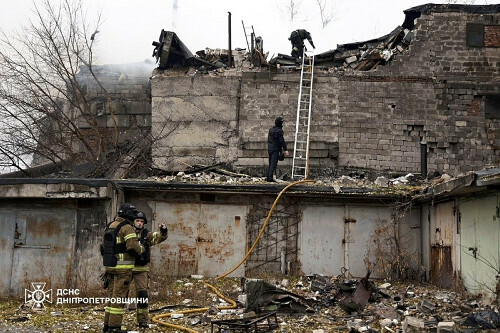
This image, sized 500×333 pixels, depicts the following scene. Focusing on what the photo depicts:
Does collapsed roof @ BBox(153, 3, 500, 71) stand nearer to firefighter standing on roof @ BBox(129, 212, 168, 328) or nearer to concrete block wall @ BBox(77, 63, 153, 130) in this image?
concrete block wall @ BBox(77, 63, 153, 130)

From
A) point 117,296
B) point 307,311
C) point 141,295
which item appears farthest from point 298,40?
point 117,296

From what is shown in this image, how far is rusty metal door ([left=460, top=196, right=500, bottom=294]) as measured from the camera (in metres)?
9.22

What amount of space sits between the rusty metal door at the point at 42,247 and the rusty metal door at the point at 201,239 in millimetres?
2035

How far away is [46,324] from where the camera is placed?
27.8ft

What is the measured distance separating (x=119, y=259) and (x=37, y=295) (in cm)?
382

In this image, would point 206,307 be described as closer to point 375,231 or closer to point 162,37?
point 375,231

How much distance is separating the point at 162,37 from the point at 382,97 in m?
6.45

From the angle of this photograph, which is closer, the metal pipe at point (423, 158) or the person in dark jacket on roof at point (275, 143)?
the person in dark jacket on roof at point (275, 143)

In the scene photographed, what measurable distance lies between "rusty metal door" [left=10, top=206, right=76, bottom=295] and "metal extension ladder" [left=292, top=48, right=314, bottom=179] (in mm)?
6312

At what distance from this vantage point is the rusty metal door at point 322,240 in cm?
1262

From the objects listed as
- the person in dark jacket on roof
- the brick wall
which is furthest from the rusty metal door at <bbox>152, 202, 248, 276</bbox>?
the brick wall

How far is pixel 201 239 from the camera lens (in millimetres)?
12648

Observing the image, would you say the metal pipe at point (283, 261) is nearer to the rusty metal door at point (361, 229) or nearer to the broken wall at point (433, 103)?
the rusty metal door at point (361, 229)

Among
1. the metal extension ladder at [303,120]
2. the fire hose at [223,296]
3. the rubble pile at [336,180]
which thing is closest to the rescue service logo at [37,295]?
the fire hose at [223,296]
